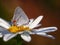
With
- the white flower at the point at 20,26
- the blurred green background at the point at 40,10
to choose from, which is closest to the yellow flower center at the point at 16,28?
the white flower at the point at 20,26

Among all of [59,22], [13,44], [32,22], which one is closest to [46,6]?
[59,22]

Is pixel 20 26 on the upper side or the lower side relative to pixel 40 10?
lower

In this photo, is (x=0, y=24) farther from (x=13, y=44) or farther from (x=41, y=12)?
(x=41, y=12)

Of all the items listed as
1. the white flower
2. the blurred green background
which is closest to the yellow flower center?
the white flower

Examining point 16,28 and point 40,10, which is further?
point 40,10

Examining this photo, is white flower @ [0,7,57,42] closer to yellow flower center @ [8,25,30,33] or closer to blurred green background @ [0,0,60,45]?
yellow flower center @ [8,25,30,33]

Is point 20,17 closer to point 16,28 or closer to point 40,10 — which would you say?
point 16,28

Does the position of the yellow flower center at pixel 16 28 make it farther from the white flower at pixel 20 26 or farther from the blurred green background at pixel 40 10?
the blurred green background at pixel 40 10

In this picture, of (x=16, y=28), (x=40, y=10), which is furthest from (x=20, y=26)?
(x=40, y=10)
